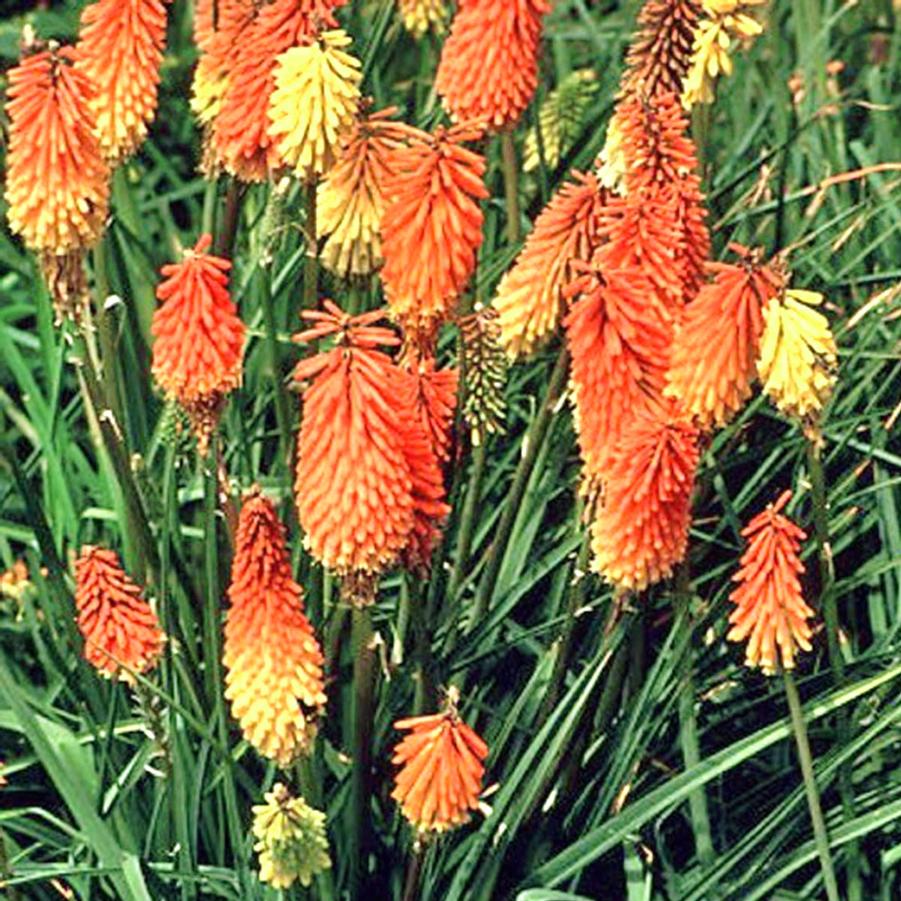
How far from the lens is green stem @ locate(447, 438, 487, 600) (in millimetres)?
3898

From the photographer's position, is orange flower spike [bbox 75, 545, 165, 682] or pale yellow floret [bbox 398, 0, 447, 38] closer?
orange flower spike [bbox 75, 545, 165, 682]

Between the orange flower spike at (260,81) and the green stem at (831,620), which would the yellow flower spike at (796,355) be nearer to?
the green stem at (831,620)

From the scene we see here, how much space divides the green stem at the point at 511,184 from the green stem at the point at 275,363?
67 centimetres

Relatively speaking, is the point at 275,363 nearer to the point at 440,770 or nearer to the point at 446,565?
the point at 446,565

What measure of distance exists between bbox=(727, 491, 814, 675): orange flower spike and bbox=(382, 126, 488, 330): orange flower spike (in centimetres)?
66

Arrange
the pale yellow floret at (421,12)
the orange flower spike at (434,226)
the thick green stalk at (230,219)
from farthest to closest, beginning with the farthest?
1. the pale yellow floret at (421,12)
2. the thick green stalk at (230,219)
3. the orange flower spike at (434,226)

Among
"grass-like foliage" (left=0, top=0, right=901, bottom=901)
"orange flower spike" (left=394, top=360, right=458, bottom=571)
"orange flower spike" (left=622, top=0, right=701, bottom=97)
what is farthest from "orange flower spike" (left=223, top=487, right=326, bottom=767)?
"orange flower spike" (left=622, top=0, right=701, bottom=97)

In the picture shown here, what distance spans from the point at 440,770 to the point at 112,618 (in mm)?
654

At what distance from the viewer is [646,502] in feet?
10.5

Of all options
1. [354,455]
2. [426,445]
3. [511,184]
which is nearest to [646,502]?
[426,445]

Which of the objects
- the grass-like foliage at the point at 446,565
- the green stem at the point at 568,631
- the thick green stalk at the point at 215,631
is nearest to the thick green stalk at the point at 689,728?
the grass-like foliage at the point at 446,565

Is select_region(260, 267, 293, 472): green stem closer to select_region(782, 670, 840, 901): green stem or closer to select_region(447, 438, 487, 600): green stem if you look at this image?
select_region(447, 438, 487, 600): green stem

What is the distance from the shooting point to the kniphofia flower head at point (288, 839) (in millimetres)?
3141

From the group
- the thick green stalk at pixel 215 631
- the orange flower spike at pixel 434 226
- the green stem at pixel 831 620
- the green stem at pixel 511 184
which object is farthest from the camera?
the green stem at pixel 511 184
